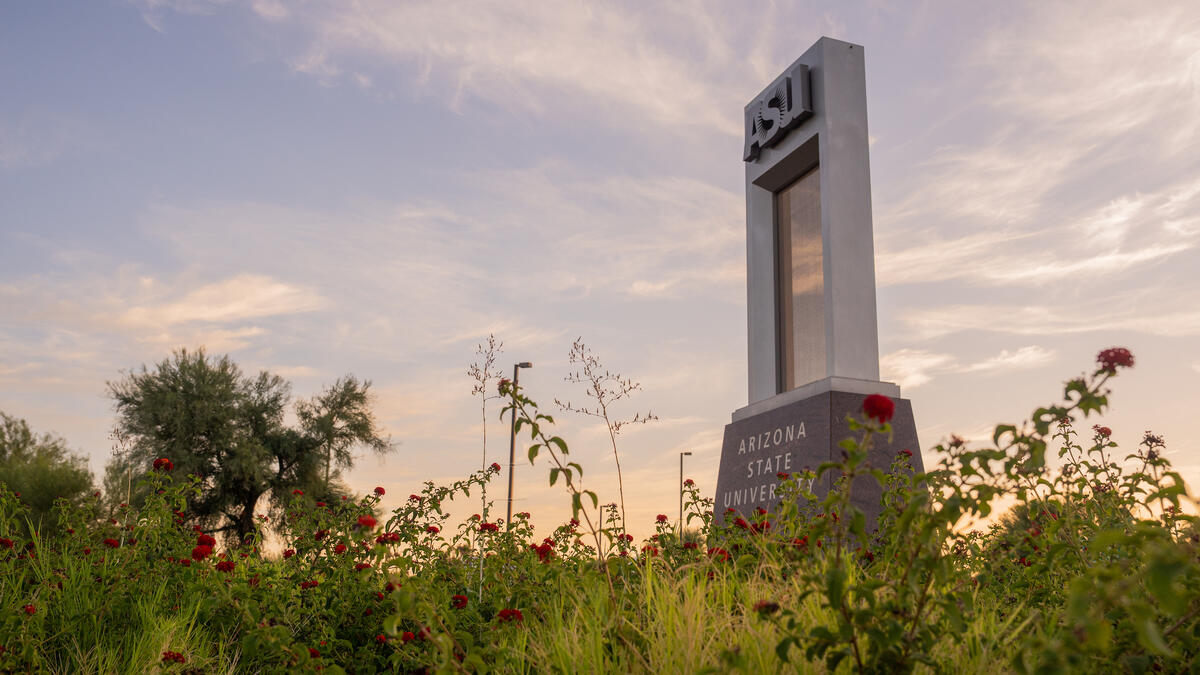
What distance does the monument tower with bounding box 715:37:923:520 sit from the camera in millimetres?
8992

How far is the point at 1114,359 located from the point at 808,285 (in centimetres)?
778

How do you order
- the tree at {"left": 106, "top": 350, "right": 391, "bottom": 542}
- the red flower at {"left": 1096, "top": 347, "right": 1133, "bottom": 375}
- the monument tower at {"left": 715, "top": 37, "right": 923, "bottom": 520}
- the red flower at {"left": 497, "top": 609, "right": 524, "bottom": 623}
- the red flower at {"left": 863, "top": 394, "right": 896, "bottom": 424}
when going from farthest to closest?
the tree at {"left": 106, "top": 350, "right": 391, "bottom": 542}
the monument tower at {"left": 715, "top": 37, "right": 923, "bottom": 520}
the red flower at {"left": 497, "top": 609, "right": 524, "bottom": 623}
the red flower at {"left": 1096, "top": 347, "right": 1133, "bottom": 375}
the red flower at {"left": 863, "top": 394, "right": 896, "bottom": 424}

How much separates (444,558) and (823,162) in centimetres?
648

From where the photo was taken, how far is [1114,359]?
298 centimetres

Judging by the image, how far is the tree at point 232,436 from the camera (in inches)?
874

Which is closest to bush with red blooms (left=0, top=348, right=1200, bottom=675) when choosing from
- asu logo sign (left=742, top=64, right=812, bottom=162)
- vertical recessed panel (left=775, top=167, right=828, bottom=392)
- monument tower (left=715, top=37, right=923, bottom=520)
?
monument tower (left=715, top=37, right=923, bottom=520)

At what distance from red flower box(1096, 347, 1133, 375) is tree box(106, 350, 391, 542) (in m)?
21.9

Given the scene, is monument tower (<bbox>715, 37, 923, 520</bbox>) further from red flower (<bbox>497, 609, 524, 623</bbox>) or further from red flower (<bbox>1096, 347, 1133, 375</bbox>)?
red flower (<bbox>1096, 347, 1133, 375</bbox>)

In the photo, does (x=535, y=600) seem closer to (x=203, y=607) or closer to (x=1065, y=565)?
(x=203, y=607)

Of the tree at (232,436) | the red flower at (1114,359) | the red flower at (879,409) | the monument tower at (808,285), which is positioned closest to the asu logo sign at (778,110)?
the monument tower at (808,285)

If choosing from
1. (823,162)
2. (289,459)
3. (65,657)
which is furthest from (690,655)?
(289,459)

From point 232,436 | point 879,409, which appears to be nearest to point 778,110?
point 879,409

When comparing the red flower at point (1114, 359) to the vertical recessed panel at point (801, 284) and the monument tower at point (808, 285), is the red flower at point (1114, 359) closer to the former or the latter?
the monument tower at point (808, 285)

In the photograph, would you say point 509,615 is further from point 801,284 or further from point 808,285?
point 801,284
